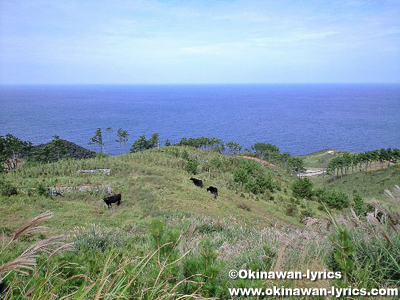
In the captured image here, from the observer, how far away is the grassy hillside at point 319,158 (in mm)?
67500

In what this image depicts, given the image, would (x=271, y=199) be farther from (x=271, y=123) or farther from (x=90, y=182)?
(x=271, y=123)

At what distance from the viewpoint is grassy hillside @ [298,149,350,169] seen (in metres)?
67.5

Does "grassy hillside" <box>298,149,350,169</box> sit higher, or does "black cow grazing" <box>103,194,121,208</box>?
"black cow grazing" <box>103,194,121,208</box>

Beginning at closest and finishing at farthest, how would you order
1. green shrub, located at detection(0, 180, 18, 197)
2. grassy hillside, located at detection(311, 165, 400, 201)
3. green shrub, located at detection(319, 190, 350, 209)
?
green shrub, located at detection(0, 180, 18, 197) → green shrub, located at detection(319, 190, 350, 209) → grassy hillside, located at detection(311, 165, 400, 201)

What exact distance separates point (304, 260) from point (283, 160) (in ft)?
191

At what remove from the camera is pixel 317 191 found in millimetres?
28266

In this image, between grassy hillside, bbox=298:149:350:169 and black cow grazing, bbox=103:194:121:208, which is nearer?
black cow grazing, bbox=103:194:121:208

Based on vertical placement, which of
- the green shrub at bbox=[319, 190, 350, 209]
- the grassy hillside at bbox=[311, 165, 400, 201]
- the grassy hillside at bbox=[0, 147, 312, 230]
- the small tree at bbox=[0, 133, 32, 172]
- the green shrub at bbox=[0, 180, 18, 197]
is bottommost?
the grassy hillside at bbox=[311, 165, 400, 201]

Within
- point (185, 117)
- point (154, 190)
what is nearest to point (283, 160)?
point (154, 190)

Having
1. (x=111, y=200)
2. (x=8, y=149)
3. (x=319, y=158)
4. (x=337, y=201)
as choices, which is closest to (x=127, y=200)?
(x=111, y=200)

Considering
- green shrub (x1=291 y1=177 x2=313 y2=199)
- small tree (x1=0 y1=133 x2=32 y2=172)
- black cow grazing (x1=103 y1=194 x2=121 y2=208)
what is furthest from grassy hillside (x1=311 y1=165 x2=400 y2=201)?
small tree (x1=0 y1=133 x2=32 y2=172)

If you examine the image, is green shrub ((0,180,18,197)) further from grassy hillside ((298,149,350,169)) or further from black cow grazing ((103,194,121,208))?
grassy hillside ((298,149,350,169))

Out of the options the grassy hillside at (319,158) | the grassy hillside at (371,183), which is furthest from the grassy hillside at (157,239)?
the grassy hillside at (319,158)

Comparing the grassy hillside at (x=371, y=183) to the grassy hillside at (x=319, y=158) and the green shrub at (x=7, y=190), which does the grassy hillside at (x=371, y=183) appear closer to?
the grassy hillside at (x=319, y=158)
